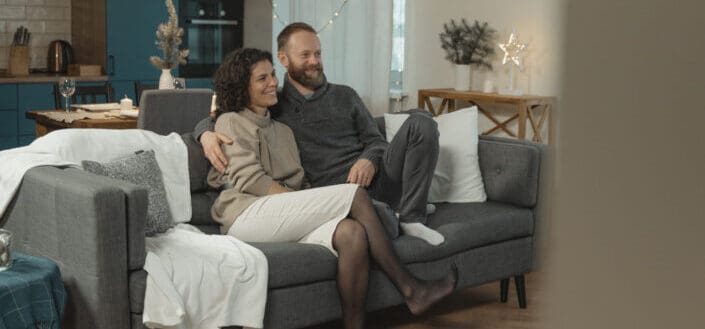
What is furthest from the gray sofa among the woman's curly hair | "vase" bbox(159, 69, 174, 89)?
"vase" bbox(159, 69, 174, 89)

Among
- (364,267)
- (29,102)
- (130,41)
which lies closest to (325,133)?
(364,267)

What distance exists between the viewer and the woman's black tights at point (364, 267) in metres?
3.16

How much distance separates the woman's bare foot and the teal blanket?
1216 millimetres

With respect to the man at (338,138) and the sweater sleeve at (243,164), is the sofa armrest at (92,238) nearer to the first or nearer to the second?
the sweater sleeve at (243,164)

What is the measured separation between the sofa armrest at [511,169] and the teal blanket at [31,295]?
2028 mm

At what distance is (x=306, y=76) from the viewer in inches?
150

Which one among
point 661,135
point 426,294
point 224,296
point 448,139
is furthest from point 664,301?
point 448,139

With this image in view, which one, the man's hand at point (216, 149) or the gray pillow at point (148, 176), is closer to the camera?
the gray pillow at point (148, 176)

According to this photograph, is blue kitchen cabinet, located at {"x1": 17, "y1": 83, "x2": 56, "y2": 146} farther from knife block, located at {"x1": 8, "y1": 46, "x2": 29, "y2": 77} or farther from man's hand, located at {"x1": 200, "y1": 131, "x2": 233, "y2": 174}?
man's hand, located at {"x1": 200, "y1": 131, "x2": 233, "y2": 174}

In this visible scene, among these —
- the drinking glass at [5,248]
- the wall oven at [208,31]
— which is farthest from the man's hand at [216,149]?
the wall oven at [208,31]

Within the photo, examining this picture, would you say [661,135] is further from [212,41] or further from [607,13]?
[212,41]

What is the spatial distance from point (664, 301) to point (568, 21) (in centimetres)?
5

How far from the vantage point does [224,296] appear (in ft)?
9.45

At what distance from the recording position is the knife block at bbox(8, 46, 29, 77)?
22.7 feet
